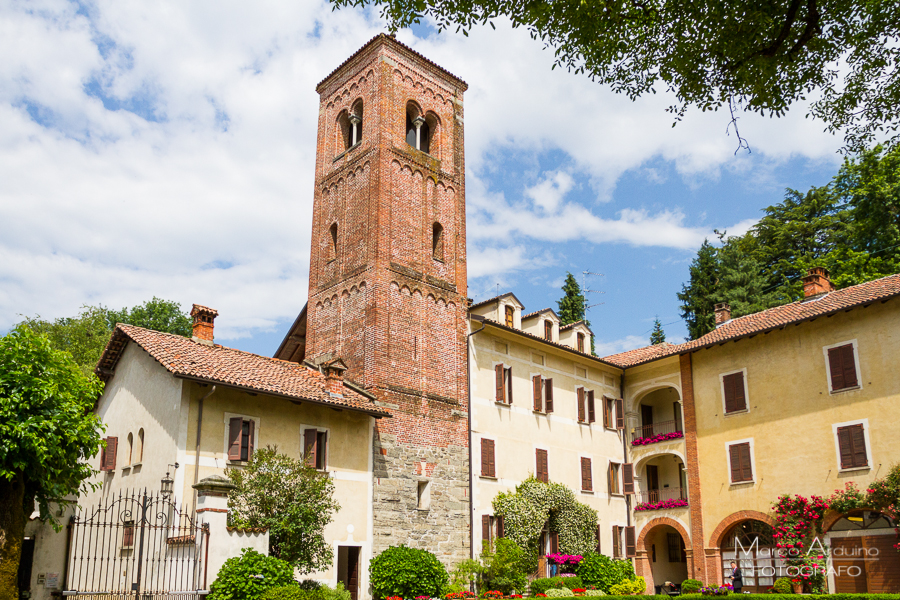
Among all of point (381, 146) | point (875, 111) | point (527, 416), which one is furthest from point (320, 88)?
point (875, 111)

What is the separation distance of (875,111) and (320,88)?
23878 mm

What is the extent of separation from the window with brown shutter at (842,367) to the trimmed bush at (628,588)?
9.66 metres

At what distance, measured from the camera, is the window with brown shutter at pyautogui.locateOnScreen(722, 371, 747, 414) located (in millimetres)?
27800

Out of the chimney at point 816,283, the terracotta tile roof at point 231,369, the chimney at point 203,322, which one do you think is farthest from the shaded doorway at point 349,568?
the chimney at point 816,283

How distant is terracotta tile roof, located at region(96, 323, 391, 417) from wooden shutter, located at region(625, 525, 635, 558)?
13.0 m

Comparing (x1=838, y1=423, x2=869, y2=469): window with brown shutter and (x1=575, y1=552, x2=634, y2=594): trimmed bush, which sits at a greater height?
(x1=838, y1=423, x2=869, y2=469): window with brown shutter

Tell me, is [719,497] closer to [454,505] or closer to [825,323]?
[825,323]

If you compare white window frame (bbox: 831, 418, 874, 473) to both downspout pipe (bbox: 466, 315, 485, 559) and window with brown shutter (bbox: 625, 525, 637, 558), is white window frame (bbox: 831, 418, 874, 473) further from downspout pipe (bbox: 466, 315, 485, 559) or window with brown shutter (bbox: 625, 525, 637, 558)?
downspout pipe (bbox: 466, 315, 485, 559)

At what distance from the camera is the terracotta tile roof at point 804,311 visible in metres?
24.6

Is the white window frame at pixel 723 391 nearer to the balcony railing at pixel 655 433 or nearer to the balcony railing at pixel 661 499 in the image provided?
the balcony railing at pixel 655 433

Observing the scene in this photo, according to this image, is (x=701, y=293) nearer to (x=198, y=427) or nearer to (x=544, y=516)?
(x=544, y=516)

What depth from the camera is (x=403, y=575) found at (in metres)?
21.7

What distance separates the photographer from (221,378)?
65.1 ft

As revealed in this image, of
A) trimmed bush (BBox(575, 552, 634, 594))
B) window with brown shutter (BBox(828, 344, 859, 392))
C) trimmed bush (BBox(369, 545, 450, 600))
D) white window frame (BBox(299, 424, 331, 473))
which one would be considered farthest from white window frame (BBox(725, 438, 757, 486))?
white window frame (BBox(299, 424, 331, 473))
